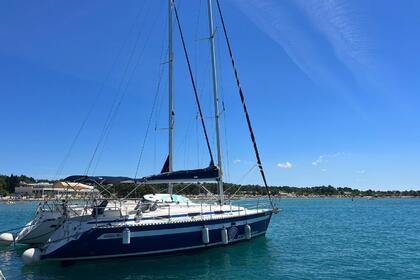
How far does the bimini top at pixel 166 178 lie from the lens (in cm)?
2317

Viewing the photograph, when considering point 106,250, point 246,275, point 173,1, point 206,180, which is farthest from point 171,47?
point 246,275

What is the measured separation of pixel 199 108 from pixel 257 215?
8989 mm

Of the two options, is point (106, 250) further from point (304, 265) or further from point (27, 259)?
point (304, 265)

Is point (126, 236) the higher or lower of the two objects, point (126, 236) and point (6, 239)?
the higher

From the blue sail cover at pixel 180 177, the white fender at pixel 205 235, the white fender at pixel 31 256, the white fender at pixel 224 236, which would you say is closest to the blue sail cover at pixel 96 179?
the blue sail cover at pixel 180 177

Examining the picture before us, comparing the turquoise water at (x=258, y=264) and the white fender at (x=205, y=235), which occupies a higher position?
the white fender at (x=205, y=235)

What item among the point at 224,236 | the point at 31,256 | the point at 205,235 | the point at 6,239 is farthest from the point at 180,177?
the point at 6,239

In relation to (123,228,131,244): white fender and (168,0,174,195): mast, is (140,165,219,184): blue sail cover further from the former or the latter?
(123,228,131,244): white fender

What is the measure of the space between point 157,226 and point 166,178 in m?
4.11

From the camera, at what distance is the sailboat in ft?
67.9

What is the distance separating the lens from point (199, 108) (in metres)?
31.3

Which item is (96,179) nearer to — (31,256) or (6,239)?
(31,256)

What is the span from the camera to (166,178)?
84.6ft

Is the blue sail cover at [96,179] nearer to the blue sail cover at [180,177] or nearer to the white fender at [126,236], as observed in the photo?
the blue sail cover at [180,177]
